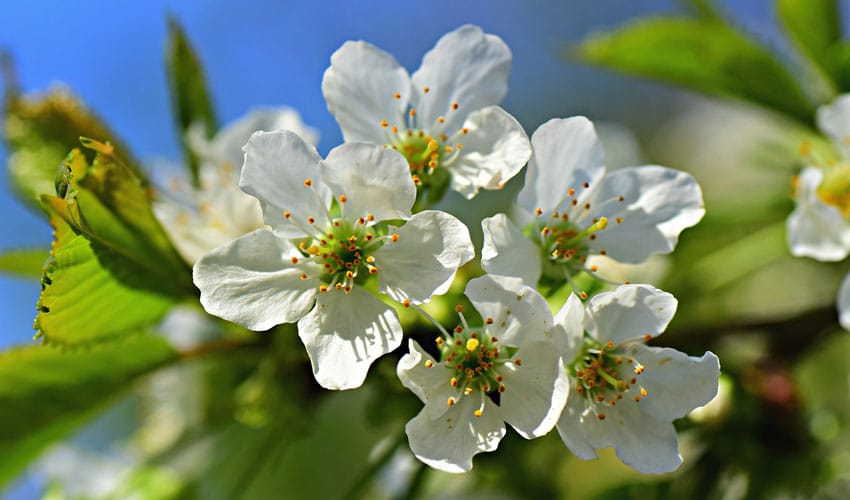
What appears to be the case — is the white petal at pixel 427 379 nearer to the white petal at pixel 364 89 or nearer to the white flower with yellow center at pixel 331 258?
the white flower with yellow center at pixel 331 258

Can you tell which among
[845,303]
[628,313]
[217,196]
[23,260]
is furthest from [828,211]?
[23,260]

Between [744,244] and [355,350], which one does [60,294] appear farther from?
[744,244]

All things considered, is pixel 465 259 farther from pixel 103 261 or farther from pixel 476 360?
pixel 103 261

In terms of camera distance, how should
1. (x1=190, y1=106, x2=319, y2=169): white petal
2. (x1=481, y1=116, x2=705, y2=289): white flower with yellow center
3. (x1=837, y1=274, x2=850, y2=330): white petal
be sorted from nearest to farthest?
(x1=481, y1=116, x2=705, y2=289): white flower with yellow center, (x1=837, y1=274, x2=850, y2=330): white petal, (x1=190, y1=106, x2=319, y2=169): white petal

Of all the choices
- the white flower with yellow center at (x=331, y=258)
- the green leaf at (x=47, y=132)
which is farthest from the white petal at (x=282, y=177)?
the green leaf at (x=47, y=132)

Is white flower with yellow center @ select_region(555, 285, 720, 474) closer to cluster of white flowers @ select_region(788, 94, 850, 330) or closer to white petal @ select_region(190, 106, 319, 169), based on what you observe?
cluster of white flowers @ select_region(788, 94, 850, 330)

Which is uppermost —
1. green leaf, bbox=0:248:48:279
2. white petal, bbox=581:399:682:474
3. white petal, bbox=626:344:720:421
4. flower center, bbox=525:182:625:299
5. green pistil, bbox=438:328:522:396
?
green leaf, bbox=0:248:48:279

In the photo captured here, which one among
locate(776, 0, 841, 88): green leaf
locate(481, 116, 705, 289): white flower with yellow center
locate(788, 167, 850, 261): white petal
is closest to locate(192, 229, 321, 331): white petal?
locate(481, 116, 705, 289): white flower with yellow center
